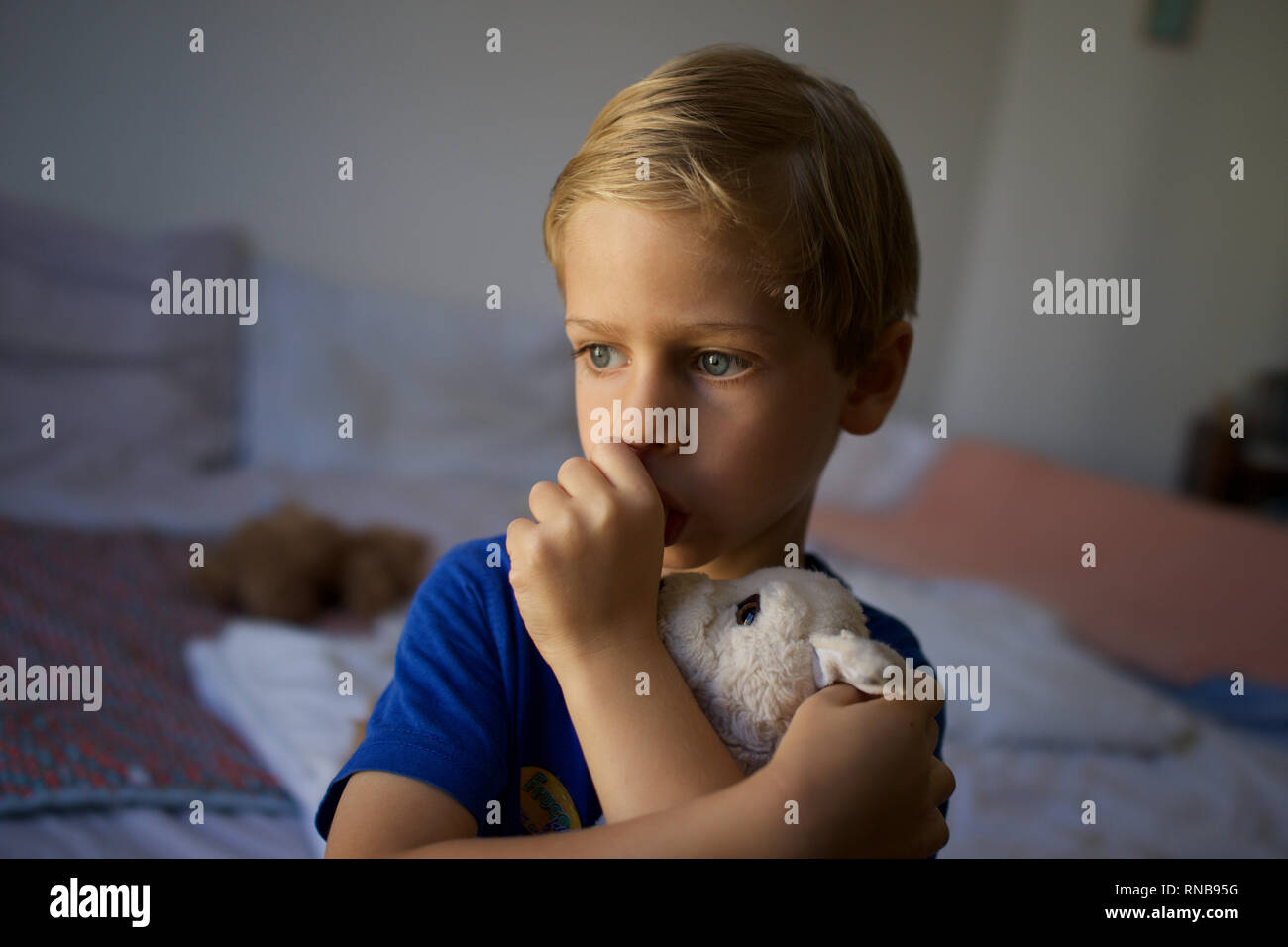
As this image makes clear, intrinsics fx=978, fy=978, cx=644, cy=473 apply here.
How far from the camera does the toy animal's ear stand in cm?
49

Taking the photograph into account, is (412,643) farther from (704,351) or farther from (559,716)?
(704,351)

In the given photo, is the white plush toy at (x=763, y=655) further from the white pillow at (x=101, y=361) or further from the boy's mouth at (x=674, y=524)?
the white pillow at (x=101, y=361)

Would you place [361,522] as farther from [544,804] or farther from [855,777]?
[855,777]

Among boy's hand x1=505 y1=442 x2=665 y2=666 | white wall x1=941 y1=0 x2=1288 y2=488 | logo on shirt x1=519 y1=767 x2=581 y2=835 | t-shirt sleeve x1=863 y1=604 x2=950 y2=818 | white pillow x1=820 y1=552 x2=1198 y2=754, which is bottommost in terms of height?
white pillow x1=820 y1=552 x2=1198 y2=754

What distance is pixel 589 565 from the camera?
1.69 ft

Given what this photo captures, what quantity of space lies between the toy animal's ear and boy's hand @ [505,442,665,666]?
0.09 m

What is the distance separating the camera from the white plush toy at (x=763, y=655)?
508 millimetres

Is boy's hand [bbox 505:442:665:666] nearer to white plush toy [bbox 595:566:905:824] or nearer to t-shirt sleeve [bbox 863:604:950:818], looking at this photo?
white plush toy [bbox 595:566:905:824]

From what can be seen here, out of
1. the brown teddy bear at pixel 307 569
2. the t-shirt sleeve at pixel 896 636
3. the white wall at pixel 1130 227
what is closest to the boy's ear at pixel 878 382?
the t-shirt sleeve at pixel 896 636

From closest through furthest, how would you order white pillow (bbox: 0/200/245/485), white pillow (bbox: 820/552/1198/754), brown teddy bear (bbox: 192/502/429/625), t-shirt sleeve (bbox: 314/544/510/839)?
t-shirt sleeve (bbox: 314/544/510/839)
white pillow (bbox: 820/552/1198/754)
brown teddy bear (bbox: 192/502/429/625)
white pillow (bbox: 0/200/245/485)

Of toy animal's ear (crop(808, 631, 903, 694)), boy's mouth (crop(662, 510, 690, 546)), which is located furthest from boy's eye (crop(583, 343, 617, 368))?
toy animal's ear (crop(808, 631, 903, 694))

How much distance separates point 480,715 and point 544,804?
0.08 metres

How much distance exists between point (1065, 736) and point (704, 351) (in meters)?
1.09
